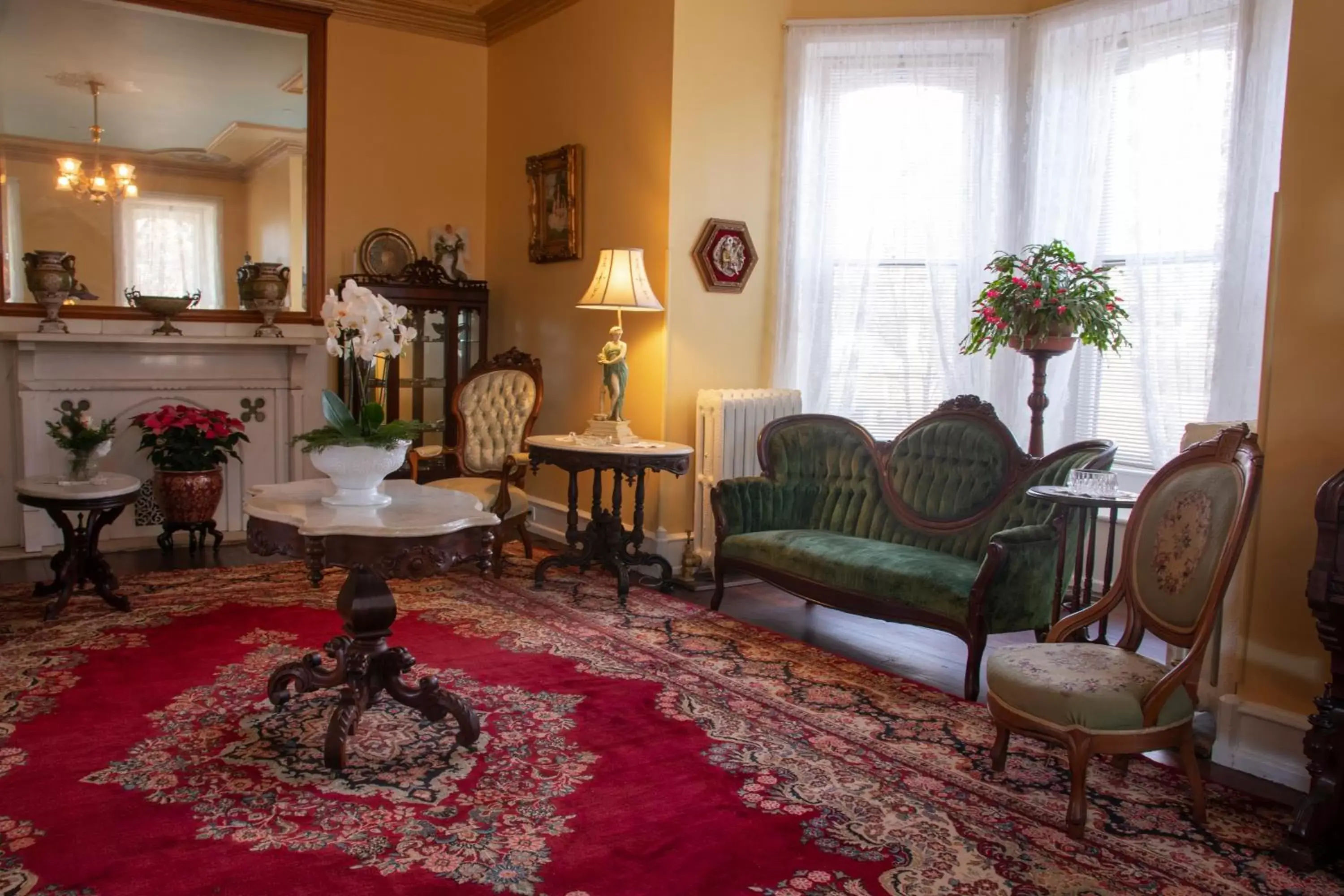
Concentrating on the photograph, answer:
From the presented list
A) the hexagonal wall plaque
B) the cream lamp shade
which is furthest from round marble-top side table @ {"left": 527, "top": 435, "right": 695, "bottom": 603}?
the hexagonal wall plaque

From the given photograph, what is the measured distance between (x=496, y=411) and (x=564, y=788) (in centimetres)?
328

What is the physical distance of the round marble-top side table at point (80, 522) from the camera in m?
4.46

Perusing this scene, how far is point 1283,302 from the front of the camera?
3.15 metres

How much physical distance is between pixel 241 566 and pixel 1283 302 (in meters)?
4.84

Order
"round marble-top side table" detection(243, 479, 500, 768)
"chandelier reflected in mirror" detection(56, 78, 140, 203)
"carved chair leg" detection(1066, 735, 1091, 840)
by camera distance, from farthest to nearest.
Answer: "chandelier reflected in mirror" detection(56, 78, 140, 203), "round marble-top side table" detection(243, 479, 500, 768), "carved chair leg" detection(1066, 735, 1091, 840)

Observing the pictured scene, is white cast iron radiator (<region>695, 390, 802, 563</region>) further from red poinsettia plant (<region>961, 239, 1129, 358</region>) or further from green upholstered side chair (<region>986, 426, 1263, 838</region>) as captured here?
green upholstered side chair (<region>986, 426, 1263, 838</region>)

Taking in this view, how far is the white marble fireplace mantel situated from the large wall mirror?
289 mm

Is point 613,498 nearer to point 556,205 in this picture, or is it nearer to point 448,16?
point 556,205

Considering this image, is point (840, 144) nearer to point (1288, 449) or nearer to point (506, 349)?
point (506, 349)

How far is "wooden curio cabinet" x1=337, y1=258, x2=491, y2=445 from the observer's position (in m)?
6.71

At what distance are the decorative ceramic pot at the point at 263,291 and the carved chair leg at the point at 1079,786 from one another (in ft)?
17.2

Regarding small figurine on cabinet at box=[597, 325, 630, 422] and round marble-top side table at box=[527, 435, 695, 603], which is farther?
small figurine on cabinet at box=[597, 325, 630, 422]

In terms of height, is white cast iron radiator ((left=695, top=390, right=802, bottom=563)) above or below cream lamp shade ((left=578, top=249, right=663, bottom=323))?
below

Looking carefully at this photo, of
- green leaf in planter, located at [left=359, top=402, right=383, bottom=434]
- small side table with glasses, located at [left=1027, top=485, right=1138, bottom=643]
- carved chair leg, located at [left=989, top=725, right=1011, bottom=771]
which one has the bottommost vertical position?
carved chair leg, located at [left=989, top=725, right=1011, bottom=771]
